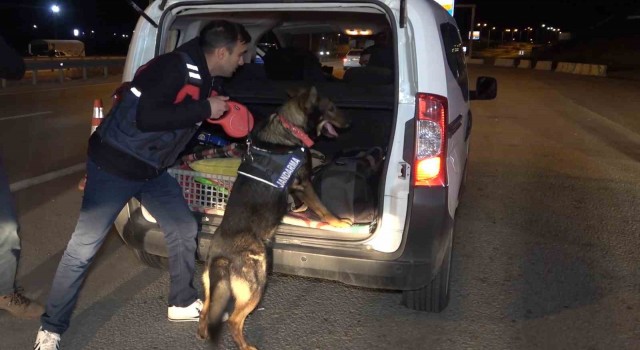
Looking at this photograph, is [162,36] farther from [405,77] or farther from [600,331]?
[600,331]

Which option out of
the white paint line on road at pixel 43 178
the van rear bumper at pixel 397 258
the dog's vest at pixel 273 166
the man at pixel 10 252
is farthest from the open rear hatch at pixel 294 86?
the white paint line on road at pixel 43 178

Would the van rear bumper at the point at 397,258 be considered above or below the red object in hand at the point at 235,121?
below

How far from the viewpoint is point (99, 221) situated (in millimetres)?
3125

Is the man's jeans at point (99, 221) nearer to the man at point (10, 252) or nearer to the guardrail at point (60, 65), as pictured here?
the man at point (10, 252)

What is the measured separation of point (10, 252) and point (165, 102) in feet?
4.59

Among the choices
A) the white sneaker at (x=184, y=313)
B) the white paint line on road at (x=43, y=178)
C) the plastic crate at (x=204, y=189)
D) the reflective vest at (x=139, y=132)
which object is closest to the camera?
the reflective vest at (x=139, y=132)

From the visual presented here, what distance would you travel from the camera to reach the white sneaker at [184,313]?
11.8ft

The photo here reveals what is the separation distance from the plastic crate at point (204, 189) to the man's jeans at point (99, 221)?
0.29 m

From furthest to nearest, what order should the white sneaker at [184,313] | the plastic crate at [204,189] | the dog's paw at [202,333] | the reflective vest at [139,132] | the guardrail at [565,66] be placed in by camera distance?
the guardrail at [565,66]
the plastic crate at [204,189]
the white sneaker at [184,313]
the dog's paw at [202,333]
the reflective vest at [139,132]

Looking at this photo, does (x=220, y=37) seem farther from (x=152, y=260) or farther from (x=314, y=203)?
(x=152, y=260)

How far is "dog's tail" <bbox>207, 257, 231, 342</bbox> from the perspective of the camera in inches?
118

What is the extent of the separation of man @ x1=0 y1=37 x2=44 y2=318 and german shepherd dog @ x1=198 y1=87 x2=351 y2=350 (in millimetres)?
1085

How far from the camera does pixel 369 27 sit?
602 centimetres

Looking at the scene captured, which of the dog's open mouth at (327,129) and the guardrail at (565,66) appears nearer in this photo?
the dog's open mouth at (327,129)
